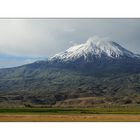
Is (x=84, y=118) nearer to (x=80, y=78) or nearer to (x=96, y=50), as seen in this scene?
(x=80, y=78)

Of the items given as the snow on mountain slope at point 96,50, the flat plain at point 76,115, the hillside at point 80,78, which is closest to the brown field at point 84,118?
the flat plain at point 76,115

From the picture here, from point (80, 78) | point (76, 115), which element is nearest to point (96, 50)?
point (80, 78)

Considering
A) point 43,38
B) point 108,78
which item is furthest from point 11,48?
point 108,78

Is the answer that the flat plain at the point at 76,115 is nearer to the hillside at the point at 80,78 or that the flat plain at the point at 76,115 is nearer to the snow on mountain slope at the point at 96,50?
the hillside at the point at 80,78

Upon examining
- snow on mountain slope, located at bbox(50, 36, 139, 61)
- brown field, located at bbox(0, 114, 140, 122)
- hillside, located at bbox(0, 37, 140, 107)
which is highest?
snow on mountain slope, located at bbox(50, 36, 139, 61)

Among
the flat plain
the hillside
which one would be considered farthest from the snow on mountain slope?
the flat plain

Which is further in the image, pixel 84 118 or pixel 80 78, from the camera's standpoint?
pixel 80 78

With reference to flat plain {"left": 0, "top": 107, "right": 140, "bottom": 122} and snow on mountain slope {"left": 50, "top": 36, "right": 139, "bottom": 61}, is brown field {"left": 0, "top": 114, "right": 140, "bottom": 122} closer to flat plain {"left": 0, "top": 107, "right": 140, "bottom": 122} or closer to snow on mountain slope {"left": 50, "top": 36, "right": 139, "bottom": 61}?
flat plain {"left": 0, "top": 107, "right": 140, "bottom": 122}

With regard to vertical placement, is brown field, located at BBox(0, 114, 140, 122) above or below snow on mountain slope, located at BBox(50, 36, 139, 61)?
below
